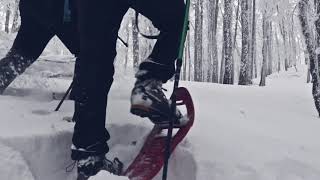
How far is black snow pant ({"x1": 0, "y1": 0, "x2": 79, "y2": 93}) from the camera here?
283 cm

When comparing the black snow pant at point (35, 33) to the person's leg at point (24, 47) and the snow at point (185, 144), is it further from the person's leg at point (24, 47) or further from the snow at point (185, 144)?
the snow at point (185, 144)

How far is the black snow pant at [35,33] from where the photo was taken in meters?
2.83

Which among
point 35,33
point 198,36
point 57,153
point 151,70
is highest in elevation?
point 198,36

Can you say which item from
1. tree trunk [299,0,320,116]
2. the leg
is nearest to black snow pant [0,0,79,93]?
the leg

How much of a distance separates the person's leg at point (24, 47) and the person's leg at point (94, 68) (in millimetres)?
1001

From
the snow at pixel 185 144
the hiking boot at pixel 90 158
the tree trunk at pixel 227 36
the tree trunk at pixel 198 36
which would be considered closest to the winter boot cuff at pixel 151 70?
the hiking boot at pixel 90 158

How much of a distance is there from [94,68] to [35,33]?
112cm

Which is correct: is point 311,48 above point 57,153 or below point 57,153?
above

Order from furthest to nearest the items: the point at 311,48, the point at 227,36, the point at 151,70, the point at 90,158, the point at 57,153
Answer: the point at 227,36 → the point at 311,48 → the point at 57,153 → the point at 151,70 → the point at 90,158

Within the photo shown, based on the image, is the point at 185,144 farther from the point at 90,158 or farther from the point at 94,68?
the point at 94,68

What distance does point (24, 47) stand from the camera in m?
3.19

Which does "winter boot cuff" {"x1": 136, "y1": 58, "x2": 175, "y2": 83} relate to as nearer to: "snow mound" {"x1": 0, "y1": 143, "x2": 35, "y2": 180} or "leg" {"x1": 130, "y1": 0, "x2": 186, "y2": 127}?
"leg" {"x1": 130, "y1": 0, "x2": 186, "y2": 127}

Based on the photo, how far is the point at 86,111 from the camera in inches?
88.0

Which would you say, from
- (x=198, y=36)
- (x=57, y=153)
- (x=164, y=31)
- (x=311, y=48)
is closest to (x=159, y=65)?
(x=164, y=31)
